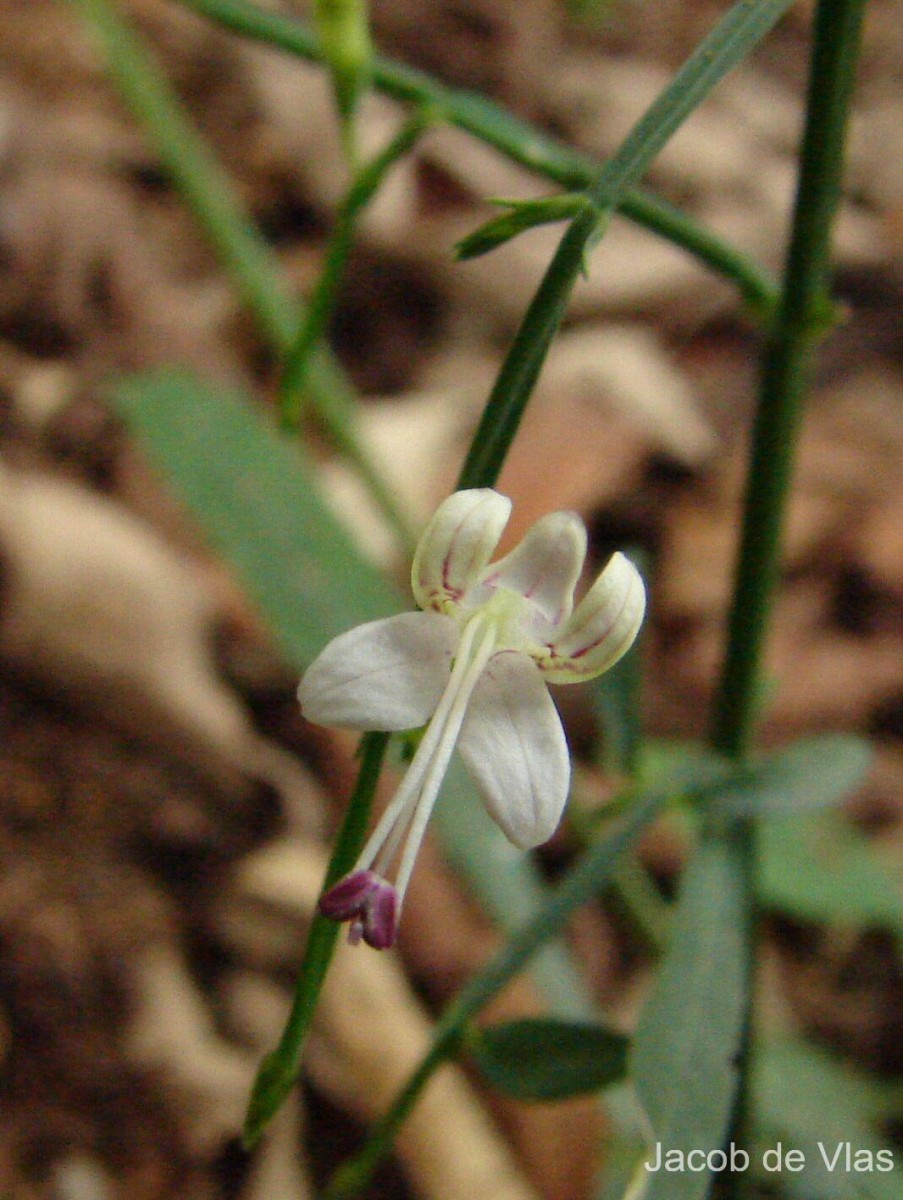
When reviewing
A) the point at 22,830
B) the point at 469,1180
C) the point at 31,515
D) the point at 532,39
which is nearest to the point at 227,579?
the point at 31,515

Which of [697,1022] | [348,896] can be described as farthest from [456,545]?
[697,1022]

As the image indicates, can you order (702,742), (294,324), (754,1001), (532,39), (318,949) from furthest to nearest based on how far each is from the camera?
(532,39) → (702,742) → (294,324) → (754,1001) → (318,949)

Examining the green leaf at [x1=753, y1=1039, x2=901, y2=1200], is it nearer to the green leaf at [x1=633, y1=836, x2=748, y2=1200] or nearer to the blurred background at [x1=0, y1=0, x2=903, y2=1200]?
the blurred background at [x1=0, y1=0, x2=903, y2=1200]

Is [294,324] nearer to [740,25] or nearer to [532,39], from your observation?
[740,25]

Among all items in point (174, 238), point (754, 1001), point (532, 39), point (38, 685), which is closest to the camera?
point (754, 1001)

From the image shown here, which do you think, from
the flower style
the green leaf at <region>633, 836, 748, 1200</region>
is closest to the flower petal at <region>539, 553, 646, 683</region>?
the flower style

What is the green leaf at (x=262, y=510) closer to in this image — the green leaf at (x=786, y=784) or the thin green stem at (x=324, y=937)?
the green leaf at (x=786, y=784)

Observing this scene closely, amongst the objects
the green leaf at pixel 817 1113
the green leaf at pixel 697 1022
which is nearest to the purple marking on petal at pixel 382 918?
the green leaf at pixel 697 1022
